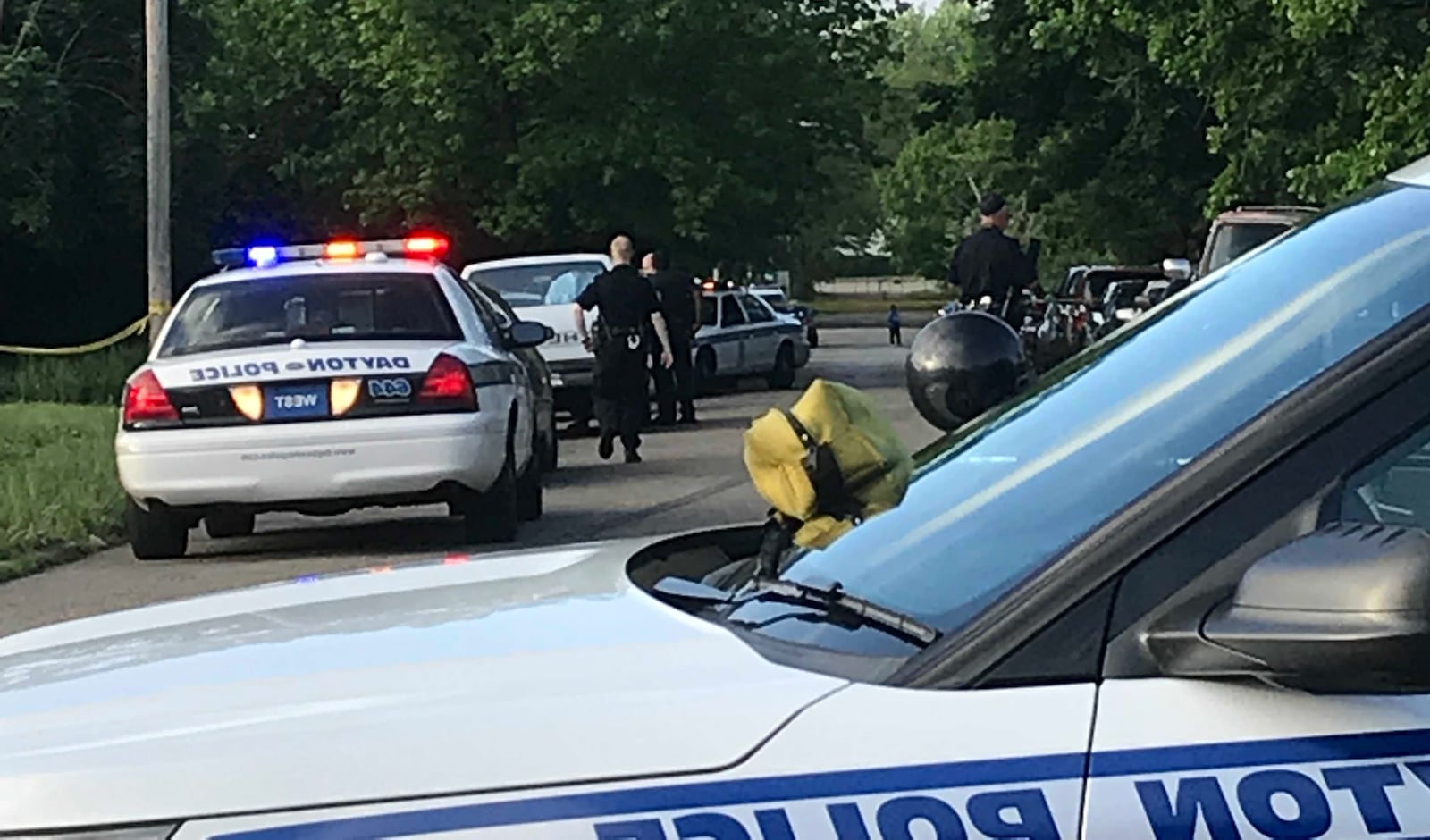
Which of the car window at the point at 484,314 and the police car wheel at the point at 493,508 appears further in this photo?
the car window at the point at 484,314

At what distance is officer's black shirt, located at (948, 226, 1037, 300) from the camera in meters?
15.3

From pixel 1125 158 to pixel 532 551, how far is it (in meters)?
40.3

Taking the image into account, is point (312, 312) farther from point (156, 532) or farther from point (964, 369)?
point (964, 369)

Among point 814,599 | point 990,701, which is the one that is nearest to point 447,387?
point 814,599

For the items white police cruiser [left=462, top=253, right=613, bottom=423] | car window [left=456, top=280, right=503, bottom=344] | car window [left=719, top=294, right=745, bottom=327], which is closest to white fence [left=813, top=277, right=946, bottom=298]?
car window [left=719, top=294, right=745, bottom=327]

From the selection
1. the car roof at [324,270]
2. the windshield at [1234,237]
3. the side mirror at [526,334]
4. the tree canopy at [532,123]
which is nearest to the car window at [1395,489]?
the car roof at [324,270]

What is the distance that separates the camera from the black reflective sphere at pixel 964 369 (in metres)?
3.97

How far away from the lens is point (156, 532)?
459 inches

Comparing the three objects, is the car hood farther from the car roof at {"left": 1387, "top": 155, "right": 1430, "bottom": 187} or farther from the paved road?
the paved road

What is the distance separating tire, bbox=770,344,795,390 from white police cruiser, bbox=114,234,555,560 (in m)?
22.5

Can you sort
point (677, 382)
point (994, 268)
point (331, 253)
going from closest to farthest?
point (331, 253) < point (994, 268) < point (677, 382)

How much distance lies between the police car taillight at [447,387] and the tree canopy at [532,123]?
16.4 m

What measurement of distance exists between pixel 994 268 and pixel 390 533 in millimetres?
4691

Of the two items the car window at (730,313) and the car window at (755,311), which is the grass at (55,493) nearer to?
the car window at (730,313)
